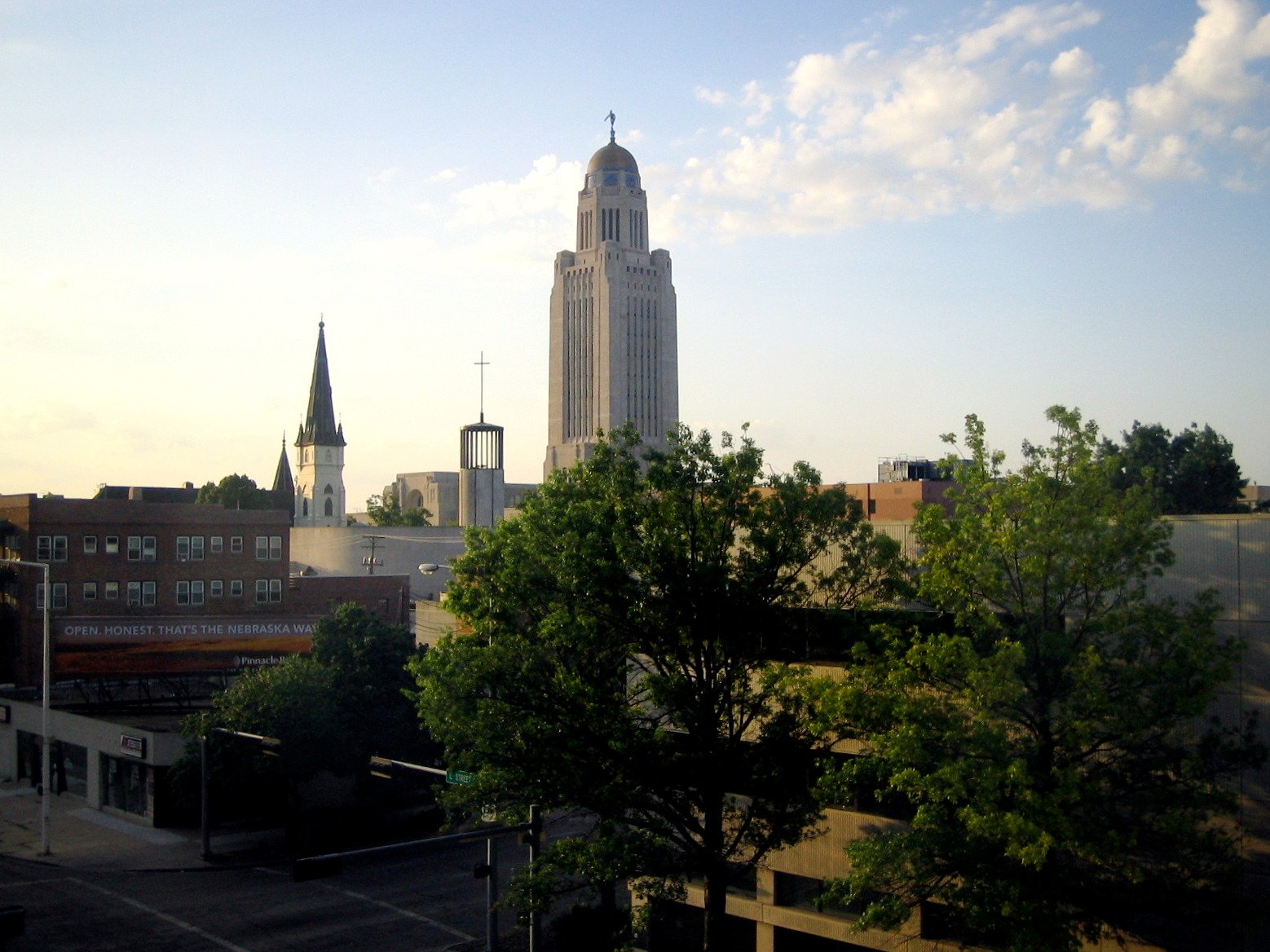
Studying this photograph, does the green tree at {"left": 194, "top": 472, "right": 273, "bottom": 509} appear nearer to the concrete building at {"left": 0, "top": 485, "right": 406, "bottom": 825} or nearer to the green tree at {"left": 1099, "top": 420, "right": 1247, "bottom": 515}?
the concrete building at {"left": 0, "top": 485, "right": 406, "bottom": 825}

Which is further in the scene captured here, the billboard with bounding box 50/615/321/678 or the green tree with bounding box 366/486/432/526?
the green tree with bounding box 366/486/432/526

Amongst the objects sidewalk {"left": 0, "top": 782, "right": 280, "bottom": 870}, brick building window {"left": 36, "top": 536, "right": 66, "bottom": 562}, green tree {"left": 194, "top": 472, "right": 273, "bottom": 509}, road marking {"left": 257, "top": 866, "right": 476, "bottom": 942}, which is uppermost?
green tree {"left": 194, "top": 472, "right": 273, "bottom": 509}

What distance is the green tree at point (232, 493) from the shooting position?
137 meters

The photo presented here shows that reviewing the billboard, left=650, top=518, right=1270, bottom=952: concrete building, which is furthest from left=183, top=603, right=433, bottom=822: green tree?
left=650, top=518, right=1270, bottom=952: concrete building

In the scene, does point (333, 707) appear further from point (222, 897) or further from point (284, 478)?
point (284, 478)

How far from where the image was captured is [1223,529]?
1906 cm

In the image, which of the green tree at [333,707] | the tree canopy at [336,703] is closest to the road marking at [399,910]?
the green tree at [333,707]

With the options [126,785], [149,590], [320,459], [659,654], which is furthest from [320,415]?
[659,654]

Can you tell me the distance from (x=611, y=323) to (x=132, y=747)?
134309 millimetres

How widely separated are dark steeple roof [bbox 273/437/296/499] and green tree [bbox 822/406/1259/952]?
593 ft

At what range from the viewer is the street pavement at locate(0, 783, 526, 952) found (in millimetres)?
28812

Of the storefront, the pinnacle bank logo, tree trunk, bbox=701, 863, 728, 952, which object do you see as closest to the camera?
tree trunk, bbox=701, 863, 728, 952

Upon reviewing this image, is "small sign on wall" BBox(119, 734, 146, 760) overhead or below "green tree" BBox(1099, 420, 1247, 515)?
below

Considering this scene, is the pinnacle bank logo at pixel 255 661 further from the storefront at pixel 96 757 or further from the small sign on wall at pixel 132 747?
the small sign on wall at pixel 132 747
